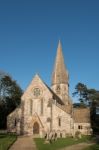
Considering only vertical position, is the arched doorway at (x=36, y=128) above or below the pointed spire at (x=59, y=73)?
below

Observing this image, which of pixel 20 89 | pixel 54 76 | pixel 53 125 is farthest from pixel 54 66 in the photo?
pixel 53 125

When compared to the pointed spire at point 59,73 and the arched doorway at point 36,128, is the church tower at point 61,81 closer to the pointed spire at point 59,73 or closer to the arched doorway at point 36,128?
the pointed spire at point 59,73

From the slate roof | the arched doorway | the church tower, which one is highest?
the church tower

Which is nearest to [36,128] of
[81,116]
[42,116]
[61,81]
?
[42,116]

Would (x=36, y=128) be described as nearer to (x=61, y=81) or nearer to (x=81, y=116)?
(x=81, y=116)

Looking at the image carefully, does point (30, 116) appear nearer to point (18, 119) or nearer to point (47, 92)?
point (18, 119)

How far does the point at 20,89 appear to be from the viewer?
257 ft

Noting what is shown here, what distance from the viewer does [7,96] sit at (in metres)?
71.1

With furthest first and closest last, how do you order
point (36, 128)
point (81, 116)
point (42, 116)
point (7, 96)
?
point (7, 96) → point (81, 116) → point (36, 128) → point (42, 116)

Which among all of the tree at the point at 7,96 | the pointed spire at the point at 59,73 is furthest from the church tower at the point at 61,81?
the tree at the point at 7,96

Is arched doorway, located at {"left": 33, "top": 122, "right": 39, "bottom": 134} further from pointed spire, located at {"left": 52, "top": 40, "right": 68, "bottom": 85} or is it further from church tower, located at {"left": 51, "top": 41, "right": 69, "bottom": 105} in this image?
pointed spire, located at {"left": 52, "top": 40, "right": 68, "bottom": 85}

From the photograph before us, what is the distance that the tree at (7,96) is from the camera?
224 ft

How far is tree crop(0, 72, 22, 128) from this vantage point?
68375 millimetres

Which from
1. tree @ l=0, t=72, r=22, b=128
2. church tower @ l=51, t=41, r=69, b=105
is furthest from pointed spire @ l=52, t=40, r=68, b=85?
tree @ l=0, t=72, r=22, b=128
